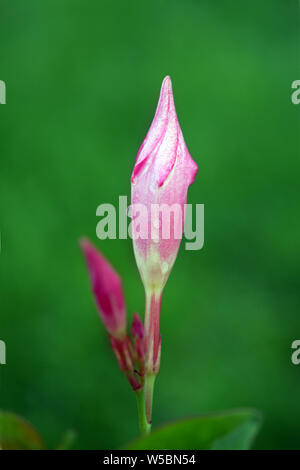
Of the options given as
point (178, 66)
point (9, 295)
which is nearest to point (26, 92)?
point (178, 66)

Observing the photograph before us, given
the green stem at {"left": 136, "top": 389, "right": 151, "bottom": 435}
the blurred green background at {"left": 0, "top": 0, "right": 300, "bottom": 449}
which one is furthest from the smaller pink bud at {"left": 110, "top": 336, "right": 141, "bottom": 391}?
the blurred green background at {"left": 0, "top": 0, "right": 300, "bottom": 449}

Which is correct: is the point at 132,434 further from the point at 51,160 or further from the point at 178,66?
the point at 178,66

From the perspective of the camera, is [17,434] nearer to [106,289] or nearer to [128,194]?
[106,289]

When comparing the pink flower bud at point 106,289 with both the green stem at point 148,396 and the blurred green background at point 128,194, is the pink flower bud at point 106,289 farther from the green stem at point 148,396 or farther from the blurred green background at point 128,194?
the blurred green background at point 128,194

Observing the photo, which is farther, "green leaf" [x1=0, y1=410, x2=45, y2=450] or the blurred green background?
the blurred green background

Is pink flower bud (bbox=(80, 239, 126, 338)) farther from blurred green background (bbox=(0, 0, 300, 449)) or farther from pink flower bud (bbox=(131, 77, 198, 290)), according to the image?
blurred green background (bbox=(0, 0, 300, 449))

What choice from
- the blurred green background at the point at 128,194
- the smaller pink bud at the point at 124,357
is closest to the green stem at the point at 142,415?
the smaller pink bud at the point at 124,357

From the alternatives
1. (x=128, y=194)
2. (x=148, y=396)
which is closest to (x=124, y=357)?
(x=148, y=396)
